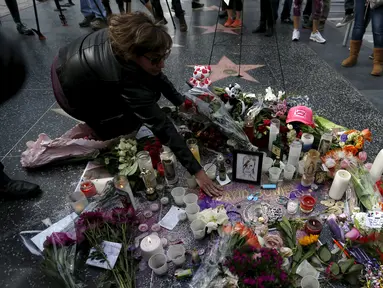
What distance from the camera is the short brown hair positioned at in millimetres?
1494

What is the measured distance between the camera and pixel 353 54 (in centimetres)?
362

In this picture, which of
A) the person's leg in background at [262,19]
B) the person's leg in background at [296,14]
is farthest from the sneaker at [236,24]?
the person's leg in background at [296,14]

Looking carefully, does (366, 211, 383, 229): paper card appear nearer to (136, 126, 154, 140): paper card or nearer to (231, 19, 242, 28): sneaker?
(136, 126, 154, 140): paper card

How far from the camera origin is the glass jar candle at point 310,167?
1.76m

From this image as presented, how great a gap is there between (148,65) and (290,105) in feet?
4.29

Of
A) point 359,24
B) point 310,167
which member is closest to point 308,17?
point 359,24

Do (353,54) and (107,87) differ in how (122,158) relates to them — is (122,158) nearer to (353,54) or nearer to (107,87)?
(107,87)

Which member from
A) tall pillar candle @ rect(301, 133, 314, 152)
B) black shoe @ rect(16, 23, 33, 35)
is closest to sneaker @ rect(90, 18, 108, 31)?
black shoe @ rect(16, 23, 33, 35)

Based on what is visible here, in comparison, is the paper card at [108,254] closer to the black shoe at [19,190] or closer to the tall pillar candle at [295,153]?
the black shoe at [19,190]

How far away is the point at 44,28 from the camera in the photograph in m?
5.66

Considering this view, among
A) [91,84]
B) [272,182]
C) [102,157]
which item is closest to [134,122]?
[102,157]

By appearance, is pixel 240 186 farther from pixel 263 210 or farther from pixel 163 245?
pixel 163 245

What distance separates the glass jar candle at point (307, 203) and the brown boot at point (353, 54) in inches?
108

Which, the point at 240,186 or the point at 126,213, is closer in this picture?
the point at 126,213
